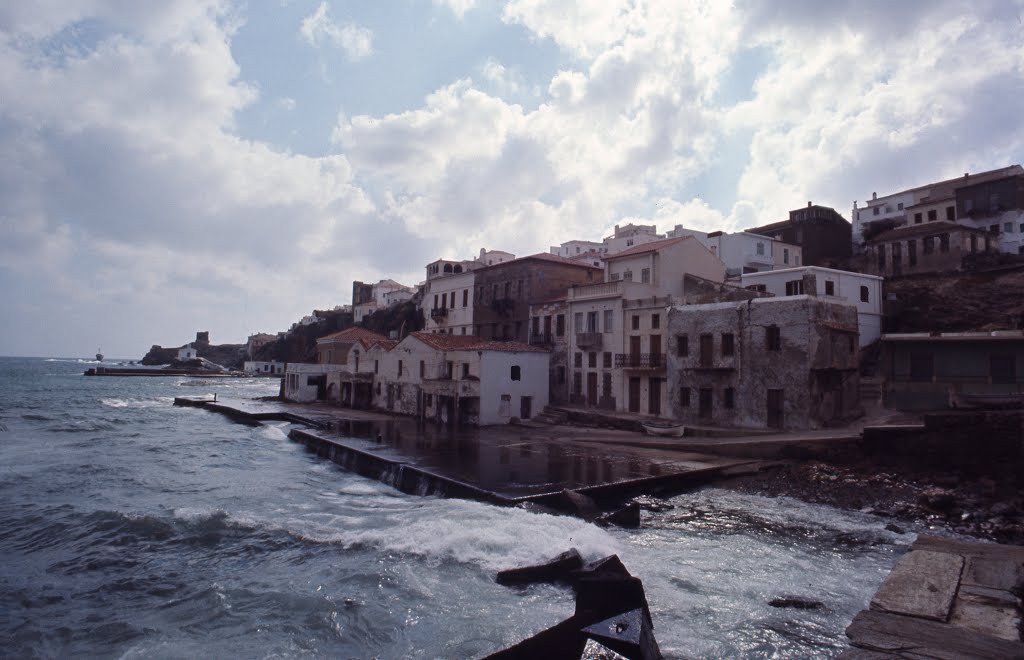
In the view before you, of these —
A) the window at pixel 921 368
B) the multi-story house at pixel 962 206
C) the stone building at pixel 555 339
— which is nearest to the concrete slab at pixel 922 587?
the window at pixel 921 368

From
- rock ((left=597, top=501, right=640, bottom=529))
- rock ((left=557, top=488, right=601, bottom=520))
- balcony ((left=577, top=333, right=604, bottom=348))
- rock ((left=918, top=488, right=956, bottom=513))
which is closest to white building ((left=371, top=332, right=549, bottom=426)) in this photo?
balcony ((left=577, top=333, right=604, bottom=348))

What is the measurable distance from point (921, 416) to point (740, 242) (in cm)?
2516

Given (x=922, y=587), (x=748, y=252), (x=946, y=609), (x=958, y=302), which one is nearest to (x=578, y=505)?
(x=922, y=587)

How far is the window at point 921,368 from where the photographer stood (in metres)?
31.8

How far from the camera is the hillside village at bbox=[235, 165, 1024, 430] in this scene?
1126 inches

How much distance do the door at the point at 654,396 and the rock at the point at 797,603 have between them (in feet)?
73.1

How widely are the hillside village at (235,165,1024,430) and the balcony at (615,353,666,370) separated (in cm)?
8

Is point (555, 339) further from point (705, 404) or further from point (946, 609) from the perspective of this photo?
point (946, 609)

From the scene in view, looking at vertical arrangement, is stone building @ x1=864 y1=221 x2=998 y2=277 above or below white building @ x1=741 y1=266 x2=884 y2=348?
above

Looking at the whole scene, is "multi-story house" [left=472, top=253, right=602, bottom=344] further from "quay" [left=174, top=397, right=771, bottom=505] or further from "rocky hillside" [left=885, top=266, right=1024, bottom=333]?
"rocky hillside" [left=885, top=266, right=1024, bottom=333]

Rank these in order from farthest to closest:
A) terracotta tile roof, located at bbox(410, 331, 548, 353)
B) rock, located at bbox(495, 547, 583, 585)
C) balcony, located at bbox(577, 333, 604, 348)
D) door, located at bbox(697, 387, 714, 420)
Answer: terracotta tile roof, located at bbox(410, 331, 548, 353) → balcony, located at bbox(577, 333, 604, 348) → door, located at bbox(697, 387, 714, 420) → rock, located at bbox(495, 547, 583, 585)

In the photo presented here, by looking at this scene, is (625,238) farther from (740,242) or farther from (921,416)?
(921,416)

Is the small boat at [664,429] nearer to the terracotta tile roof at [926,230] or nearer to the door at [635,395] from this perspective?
the door at [635,395]

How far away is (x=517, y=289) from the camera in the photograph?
148 feet
